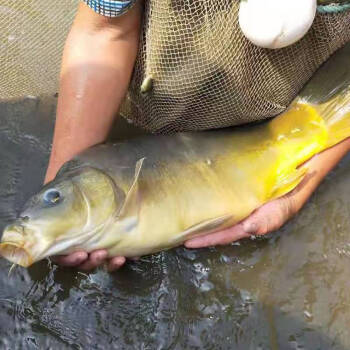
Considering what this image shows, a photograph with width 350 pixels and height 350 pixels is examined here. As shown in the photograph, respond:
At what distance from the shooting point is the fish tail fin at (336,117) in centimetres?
242

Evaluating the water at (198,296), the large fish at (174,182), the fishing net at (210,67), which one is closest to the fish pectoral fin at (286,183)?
the large fish at (174,182)

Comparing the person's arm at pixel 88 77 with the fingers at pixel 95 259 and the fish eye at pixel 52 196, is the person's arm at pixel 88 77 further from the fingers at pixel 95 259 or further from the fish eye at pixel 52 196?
the fingers at pixel 95 259

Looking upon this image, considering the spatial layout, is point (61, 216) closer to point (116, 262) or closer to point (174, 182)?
point (116, 262)

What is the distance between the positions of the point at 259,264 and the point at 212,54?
0.83 metres

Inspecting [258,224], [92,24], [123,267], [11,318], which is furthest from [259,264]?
[92,24]

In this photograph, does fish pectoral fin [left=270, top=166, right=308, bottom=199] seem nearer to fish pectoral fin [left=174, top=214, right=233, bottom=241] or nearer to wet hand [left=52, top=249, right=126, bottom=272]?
fish pectoral fin [left=174, top=214, right=233, bottom=241]

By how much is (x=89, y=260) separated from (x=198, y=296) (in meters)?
0.45

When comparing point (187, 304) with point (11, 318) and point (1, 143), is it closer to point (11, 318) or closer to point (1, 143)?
point (11, 318)

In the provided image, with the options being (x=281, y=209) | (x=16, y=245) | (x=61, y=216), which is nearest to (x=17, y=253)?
(x=16, y=245)

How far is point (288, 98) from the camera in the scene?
2432 millimetres

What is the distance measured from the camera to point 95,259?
1941 millimetres

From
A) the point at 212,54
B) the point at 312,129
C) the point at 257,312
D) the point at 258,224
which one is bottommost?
the point at 257,312

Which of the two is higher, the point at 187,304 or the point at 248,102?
the point at 248,102

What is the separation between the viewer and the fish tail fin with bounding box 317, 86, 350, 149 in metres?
2.42
